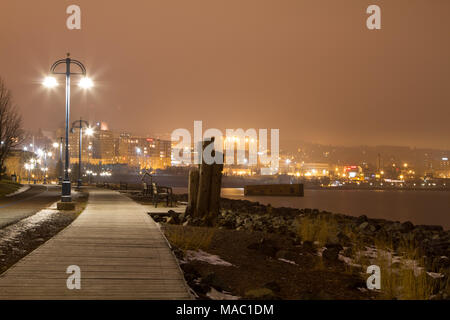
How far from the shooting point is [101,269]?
8.86 m

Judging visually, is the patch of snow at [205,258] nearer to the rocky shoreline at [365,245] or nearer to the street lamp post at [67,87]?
the rocky shoreline at [365,245]

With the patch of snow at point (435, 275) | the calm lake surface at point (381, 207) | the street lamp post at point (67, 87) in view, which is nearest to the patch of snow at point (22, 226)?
the street lamp post at point (67, 87)

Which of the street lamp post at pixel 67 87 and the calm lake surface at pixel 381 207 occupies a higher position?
the street lamp post at pixel 67 87

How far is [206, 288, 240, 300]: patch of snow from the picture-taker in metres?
8.63

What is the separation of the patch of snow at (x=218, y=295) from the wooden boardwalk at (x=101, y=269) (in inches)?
28.7

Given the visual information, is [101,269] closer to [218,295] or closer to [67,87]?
[218,295]

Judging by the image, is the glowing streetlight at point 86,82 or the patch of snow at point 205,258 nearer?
the patch of snow at point 205,258

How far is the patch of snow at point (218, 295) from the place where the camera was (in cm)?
863

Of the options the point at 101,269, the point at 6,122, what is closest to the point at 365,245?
the point at 101,269

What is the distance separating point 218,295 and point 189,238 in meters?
4.77

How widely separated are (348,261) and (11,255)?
28.4 feet

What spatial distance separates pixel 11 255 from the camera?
11.0 meters
